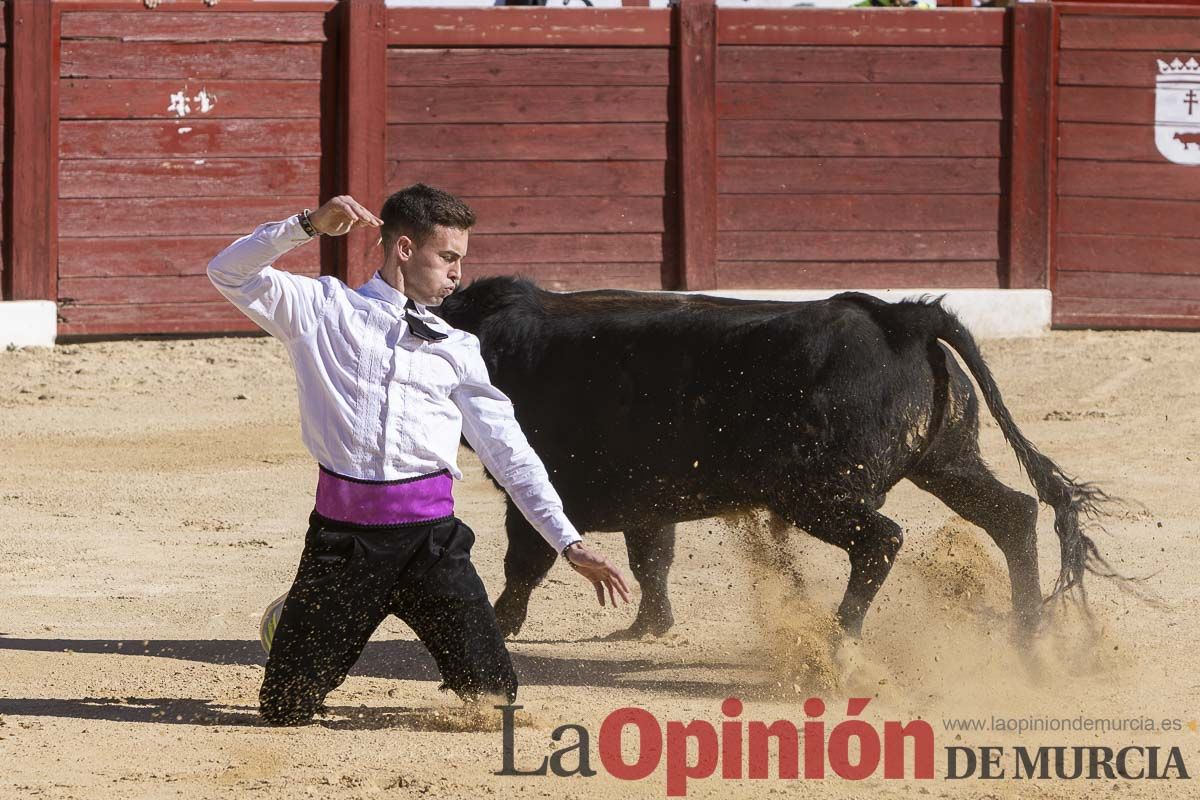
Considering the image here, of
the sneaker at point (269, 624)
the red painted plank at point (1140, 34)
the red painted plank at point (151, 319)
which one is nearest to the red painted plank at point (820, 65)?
the red painted plank at point (1140, 34)

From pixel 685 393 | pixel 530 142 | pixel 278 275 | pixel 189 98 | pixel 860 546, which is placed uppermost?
pixel 189 98

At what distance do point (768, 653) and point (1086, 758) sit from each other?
114 cm

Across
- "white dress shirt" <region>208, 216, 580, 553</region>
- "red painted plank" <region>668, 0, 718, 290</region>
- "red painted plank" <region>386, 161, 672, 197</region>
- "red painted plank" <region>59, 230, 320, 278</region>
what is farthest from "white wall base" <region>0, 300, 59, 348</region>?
"white dress shirt" <region>208, 216, 580, 553</region>

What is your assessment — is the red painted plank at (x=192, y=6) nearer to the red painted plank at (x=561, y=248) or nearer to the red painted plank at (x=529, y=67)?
the red painted plank at (x=529, y=67)

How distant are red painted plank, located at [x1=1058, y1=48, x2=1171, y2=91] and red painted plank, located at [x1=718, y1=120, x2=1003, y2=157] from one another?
625 mm

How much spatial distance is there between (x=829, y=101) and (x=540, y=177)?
5.47ft

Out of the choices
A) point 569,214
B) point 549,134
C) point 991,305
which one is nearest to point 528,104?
point 549,134

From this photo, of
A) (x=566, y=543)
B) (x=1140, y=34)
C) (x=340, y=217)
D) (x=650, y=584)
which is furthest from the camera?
(x=1140, y=34)

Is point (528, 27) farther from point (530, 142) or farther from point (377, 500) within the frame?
point (377, 500)

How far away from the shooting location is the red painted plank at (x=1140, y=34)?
9703 mm

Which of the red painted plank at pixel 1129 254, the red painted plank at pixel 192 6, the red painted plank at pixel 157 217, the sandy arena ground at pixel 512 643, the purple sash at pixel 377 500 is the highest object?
the red painted plank at pixel 192 6

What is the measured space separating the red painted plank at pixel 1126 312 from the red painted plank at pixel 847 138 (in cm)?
104

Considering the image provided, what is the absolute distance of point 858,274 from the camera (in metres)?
9.66

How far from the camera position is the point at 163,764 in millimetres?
3453
